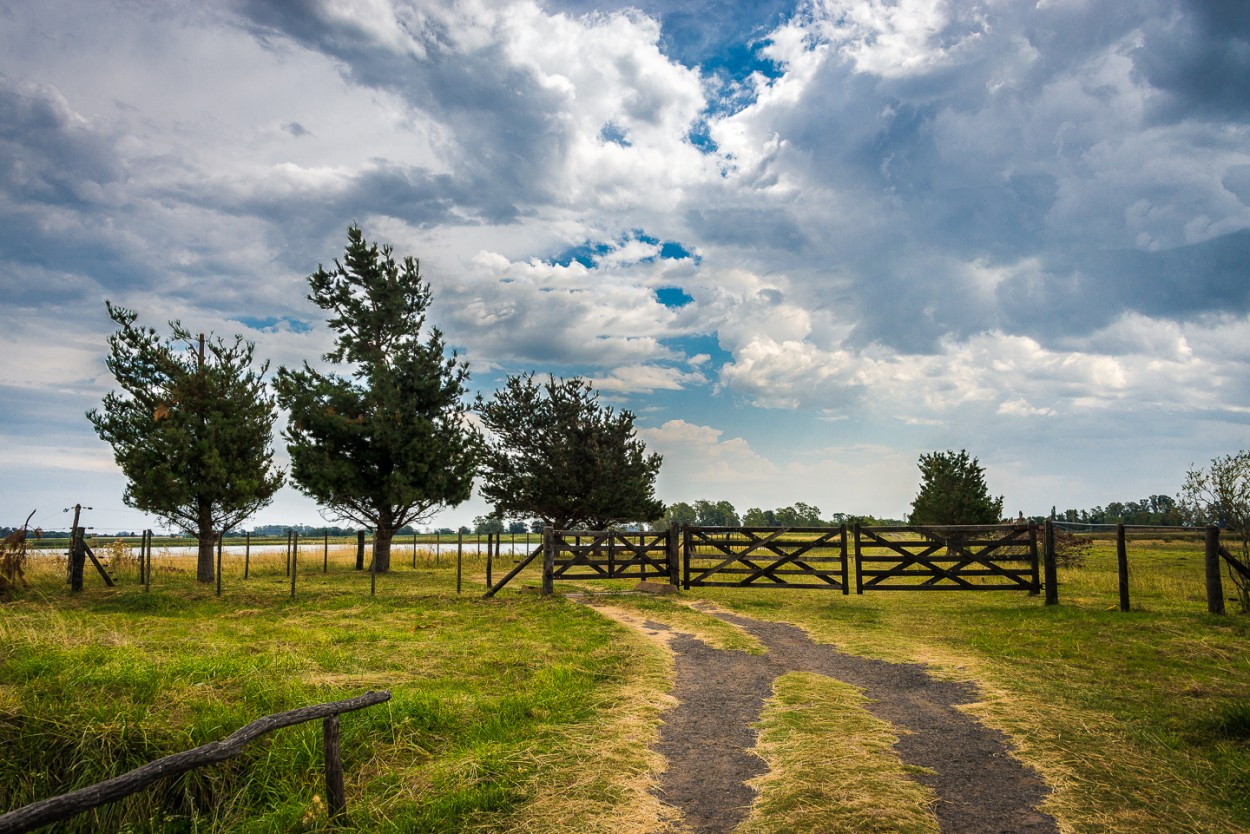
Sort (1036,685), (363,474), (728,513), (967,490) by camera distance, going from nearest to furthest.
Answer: (1036,685)
(363,474)
(967,490)
(728,513)

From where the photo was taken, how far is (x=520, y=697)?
306 inches

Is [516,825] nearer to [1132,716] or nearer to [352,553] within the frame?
[1132,716]

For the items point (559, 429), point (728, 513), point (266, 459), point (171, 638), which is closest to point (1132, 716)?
point (171, 638)

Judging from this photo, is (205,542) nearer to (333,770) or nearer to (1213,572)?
(333,770)

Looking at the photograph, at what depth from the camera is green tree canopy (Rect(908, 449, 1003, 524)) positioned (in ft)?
101

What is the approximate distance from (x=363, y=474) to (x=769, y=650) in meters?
21.2

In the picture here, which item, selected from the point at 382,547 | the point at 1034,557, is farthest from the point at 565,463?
the point at 1034,557

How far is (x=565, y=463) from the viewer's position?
113ft

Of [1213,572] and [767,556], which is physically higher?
[1213,572]

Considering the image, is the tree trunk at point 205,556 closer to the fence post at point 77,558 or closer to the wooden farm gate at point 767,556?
the fence post at point 77,558

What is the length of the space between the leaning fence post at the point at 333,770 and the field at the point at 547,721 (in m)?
0.13

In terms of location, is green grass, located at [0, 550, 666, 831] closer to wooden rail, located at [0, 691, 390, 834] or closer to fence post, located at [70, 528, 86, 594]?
wooden rail, located at [0, 691, 390, 834]

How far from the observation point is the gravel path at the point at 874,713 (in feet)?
16.3

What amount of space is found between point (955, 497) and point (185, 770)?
32.0 m
